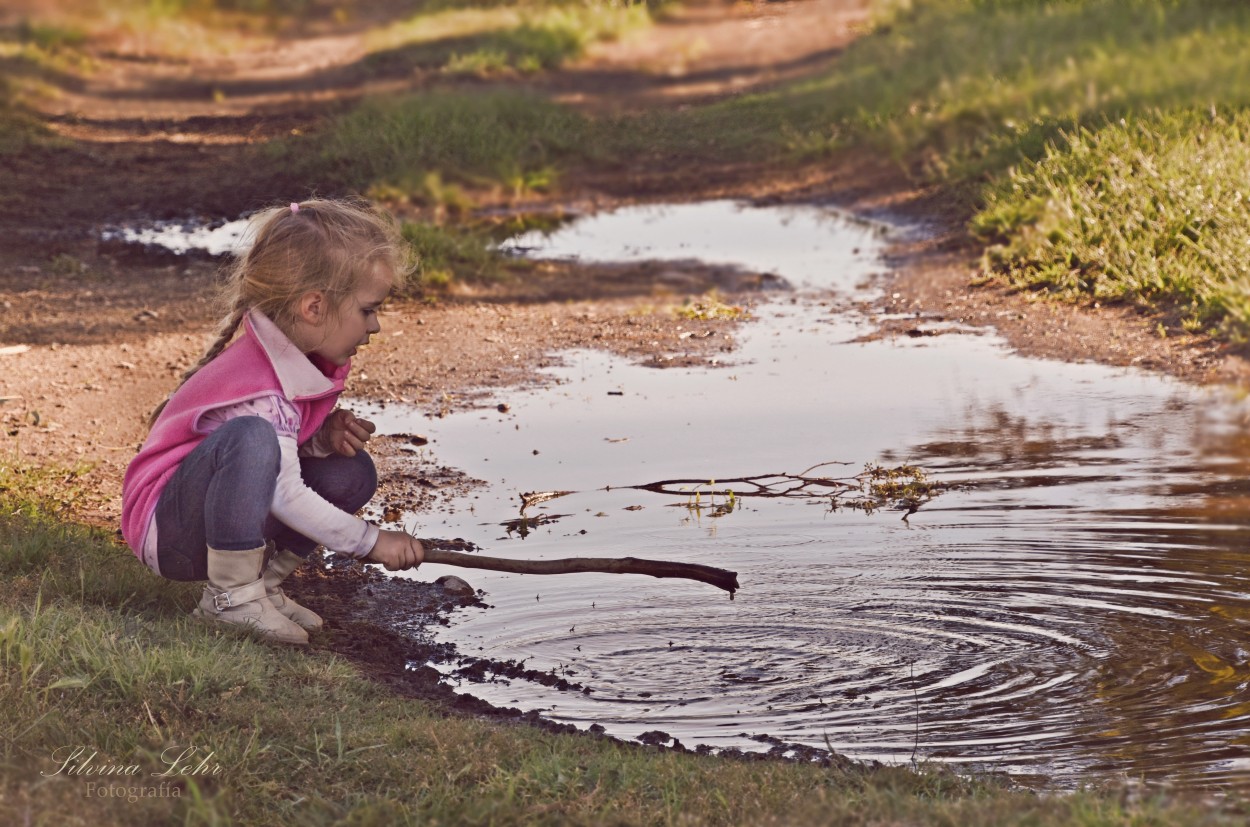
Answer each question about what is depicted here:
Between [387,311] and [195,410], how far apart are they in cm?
470

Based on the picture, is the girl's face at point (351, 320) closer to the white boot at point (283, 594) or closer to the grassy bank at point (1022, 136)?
the white boot at point (283, 594)

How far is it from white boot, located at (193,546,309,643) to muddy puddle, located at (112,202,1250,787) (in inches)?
19.5

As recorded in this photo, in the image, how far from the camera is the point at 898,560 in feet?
15.8

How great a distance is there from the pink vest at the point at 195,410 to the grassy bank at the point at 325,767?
0.40 m

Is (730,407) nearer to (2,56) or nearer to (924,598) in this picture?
(924,598)

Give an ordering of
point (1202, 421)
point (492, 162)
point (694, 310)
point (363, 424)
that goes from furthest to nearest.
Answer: point (492, 162)
point (694, 310)
point (1202, 421)
point (363, 424)

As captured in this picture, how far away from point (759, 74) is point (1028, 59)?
22.6ft

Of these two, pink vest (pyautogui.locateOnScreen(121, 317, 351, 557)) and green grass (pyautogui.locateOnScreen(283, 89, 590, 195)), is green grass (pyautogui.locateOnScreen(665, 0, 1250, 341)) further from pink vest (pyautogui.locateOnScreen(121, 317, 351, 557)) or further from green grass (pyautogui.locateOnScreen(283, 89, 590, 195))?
pink vest (pyautogui.locateOnScreen(121, 317, 351, 557))

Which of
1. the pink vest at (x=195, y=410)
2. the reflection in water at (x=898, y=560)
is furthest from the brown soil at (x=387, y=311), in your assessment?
the pink vest at (x=195, y=410)

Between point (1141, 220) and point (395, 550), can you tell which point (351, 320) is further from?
point (1141, 220)

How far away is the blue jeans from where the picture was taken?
3633 millimetres

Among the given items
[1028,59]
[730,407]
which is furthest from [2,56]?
[730,407]

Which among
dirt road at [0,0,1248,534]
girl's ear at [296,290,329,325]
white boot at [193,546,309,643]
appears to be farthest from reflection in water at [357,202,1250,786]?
girl's ear at [296,290,329,325]

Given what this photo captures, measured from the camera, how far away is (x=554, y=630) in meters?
4.33
